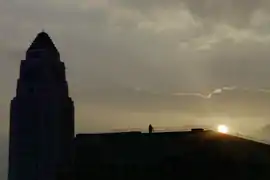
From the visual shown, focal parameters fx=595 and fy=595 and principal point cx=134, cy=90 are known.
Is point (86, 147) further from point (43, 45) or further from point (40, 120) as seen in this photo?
point (43, 45)

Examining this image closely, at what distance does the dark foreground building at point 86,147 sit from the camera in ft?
205

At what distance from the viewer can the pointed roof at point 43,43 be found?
74.2 m

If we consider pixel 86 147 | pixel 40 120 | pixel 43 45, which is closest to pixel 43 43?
pixel 43 45

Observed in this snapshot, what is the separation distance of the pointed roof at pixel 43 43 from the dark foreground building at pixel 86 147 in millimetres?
125

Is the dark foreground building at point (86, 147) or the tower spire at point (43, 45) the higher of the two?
the tower spire at point (43, 45)

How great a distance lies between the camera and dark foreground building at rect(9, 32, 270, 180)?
2461 inches

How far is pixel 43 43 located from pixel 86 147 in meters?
14.7

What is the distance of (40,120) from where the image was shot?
7344 cm

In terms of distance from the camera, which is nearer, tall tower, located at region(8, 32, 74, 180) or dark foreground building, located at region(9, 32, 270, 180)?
dark foreground building, located at region(9, 32, 270, 180)

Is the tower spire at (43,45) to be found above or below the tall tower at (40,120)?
above

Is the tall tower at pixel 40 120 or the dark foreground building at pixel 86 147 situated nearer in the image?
the dark foreground building at pixel 86 147

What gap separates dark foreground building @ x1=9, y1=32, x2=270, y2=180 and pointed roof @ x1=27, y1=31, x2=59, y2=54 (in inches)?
4.9

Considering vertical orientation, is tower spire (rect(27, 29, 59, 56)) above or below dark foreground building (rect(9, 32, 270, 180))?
above

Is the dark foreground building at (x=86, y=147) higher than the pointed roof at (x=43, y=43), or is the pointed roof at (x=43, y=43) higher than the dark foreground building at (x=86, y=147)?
the pointed roof at (x=43, y=43)
